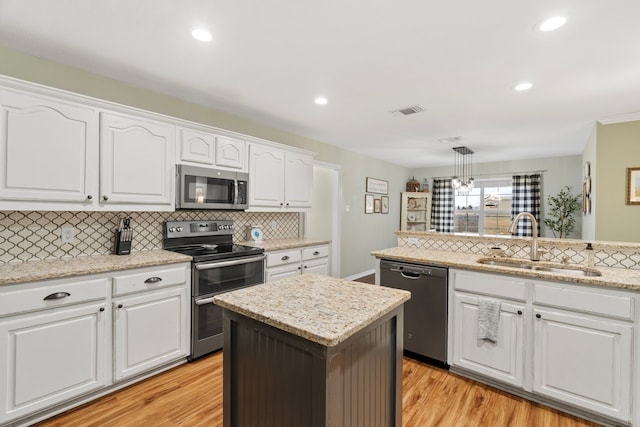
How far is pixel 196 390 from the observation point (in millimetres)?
2217

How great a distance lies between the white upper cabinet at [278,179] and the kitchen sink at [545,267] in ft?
7.16

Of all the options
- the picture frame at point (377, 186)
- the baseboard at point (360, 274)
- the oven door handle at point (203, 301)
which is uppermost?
the picture frame at point (377, 186)

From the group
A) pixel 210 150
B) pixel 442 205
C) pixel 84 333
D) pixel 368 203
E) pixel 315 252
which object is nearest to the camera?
pixel 84 333

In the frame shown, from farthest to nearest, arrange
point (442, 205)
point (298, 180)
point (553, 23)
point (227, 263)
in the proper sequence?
point (442, 205) → point (298, 180) → point (227, 263) → point (553, 23)

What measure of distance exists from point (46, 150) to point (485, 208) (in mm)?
7104

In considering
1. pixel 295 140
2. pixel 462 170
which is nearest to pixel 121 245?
pixel 295 140

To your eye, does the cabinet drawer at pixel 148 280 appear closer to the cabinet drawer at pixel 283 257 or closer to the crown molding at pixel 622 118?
the cabinet drawer at pixel 283 257

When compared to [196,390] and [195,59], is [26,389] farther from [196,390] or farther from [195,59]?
Result: [195,59]

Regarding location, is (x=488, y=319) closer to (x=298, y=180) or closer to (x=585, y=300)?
(x=585, y=300)

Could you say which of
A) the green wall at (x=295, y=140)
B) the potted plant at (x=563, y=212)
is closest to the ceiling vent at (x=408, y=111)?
the green wall at (x=295, y=140)

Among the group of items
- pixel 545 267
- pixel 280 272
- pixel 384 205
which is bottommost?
pixel 280 272

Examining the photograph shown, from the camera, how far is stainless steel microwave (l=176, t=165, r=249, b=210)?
2699 mm

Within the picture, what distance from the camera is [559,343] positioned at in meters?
1.99

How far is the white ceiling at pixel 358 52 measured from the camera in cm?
164
